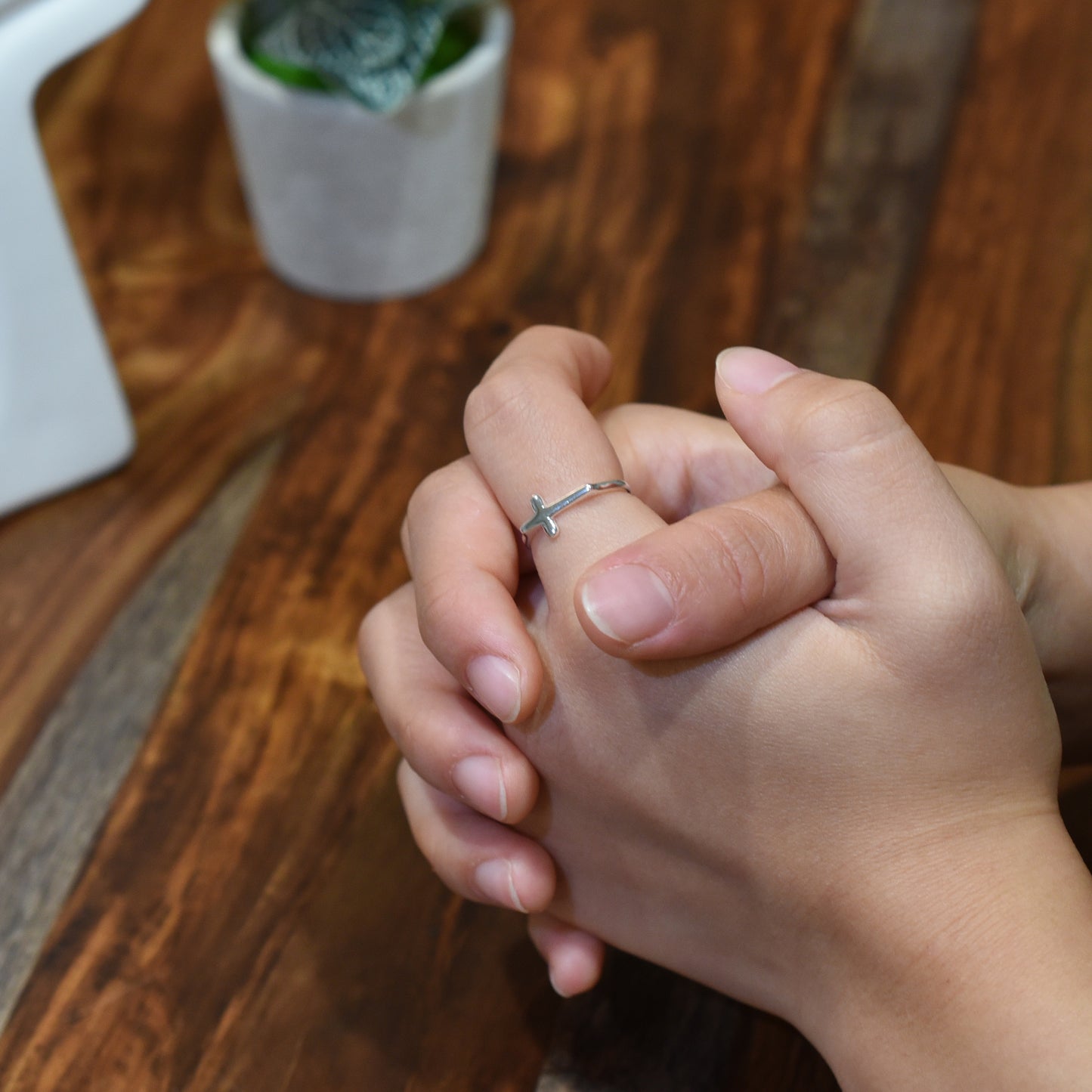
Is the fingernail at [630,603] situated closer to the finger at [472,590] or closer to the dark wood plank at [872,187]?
the finger at [472,590]

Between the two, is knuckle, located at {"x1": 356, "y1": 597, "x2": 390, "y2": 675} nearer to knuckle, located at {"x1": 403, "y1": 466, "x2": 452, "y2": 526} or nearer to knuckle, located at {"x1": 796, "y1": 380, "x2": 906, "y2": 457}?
knuckle, located at {"x1": 403, "y1": 466, "x2": 452, "y2": 526}

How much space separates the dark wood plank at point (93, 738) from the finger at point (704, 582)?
35 centimetres

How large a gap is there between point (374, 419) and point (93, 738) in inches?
12.3

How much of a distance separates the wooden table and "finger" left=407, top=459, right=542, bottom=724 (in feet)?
0.57

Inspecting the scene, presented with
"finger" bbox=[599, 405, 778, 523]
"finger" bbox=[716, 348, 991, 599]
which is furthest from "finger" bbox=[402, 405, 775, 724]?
"finger" bbox=[716, 348, 991, 599]

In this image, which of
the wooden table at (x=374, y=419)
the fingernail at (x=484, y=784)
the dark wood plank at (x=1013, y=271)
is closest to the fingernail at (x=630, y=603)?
the fingernail at (x=484, y=784)

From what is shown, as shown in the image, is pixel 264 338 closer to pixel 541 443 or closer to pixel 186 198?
pixel 186 198

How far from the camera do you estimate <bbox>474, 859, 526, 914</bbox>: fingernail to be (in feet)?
1.75

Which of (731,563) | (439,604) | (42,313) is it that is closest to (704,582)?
(731,563)

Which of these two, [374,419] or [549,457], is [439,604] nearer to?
[549,457]

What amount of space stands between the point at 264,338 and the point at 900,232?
543 mm

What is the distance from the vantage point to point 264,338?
93cm

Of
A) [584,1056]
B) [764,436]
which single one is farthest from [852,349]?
[584,1056]

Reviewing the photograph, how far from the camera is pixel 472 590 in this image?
1.65 ft
